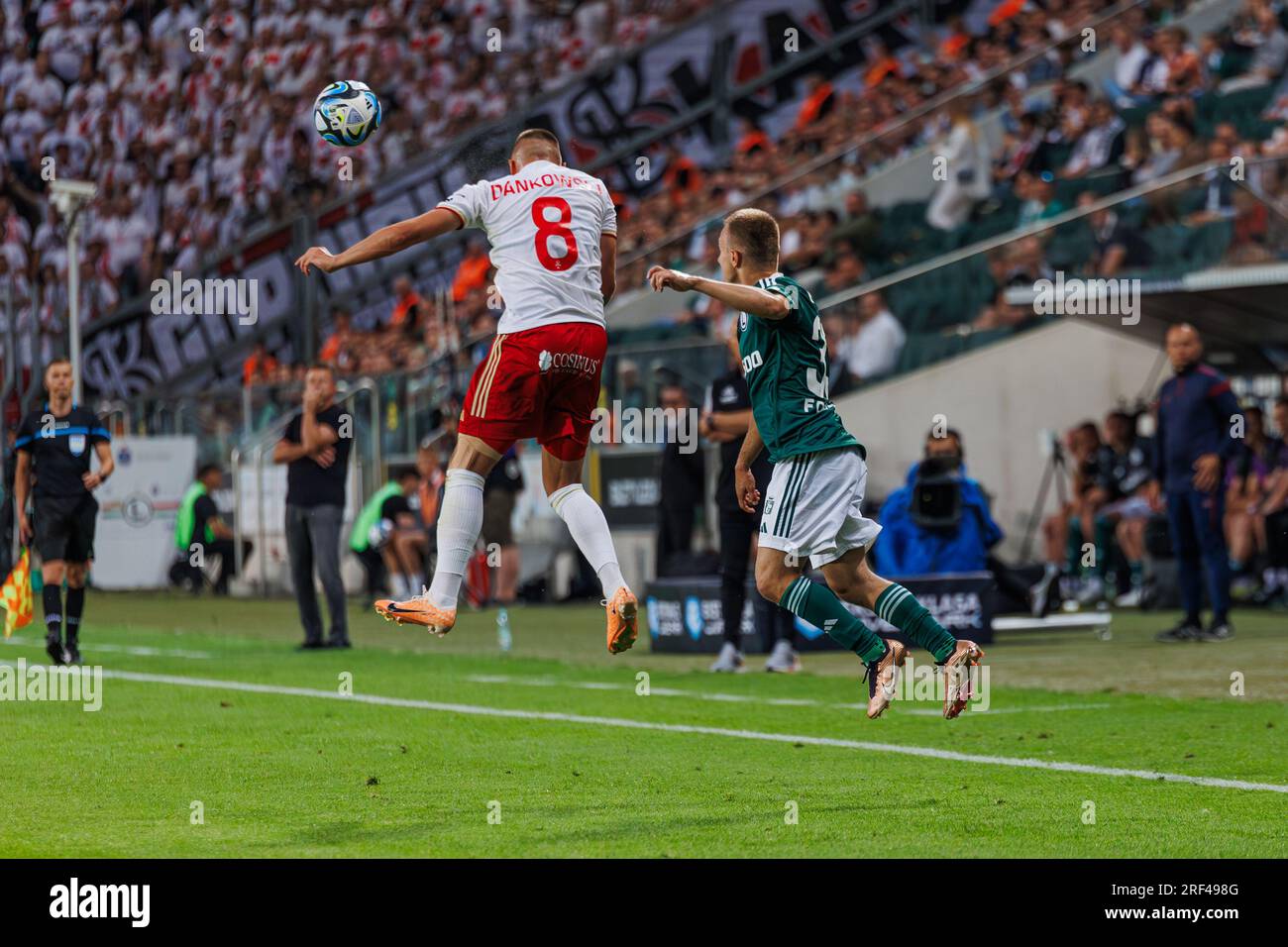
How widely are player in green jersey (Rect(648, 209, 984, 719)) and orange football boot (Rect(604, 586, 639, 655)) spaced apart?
0.70m

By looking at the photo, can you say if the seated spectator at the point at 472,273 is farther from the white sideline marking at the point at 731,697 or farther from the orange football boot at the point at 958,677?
the orange football boot at the point at 958,677

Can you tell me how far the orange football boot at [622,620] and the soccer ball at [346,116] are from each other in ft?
7.50

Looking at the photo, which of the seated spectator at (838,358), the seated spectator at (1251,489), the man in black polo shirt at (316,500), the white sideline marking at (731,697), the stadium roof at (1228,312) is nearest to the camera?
the white sideline marking at (731,697)

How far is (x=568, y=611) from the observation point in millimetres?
19953

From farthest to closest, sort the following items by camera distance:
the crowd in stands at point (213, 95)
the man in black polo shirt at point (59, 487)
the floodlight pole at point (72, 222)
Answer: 1. the crowd in stands at point (213, 95)
2. the floodlight pole at point (72, 222)
3. the man in black polo shirt at point (59, 487)

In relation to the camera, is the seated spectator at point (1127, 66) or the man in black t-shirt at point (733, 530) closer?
the man in black t-shirt at point (733, 530)

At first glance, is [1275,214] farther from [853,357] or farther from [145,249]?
[145,249]

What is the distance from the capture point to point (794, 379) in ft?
26.4

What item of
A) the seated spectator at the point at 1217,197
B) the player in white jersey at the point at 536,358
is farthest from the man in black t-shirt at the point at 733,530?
the seated spectator at the point at 1217,197

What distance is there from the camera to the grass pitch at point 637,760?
6230mm

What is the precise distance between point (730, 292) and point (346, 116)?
208 centimetres
